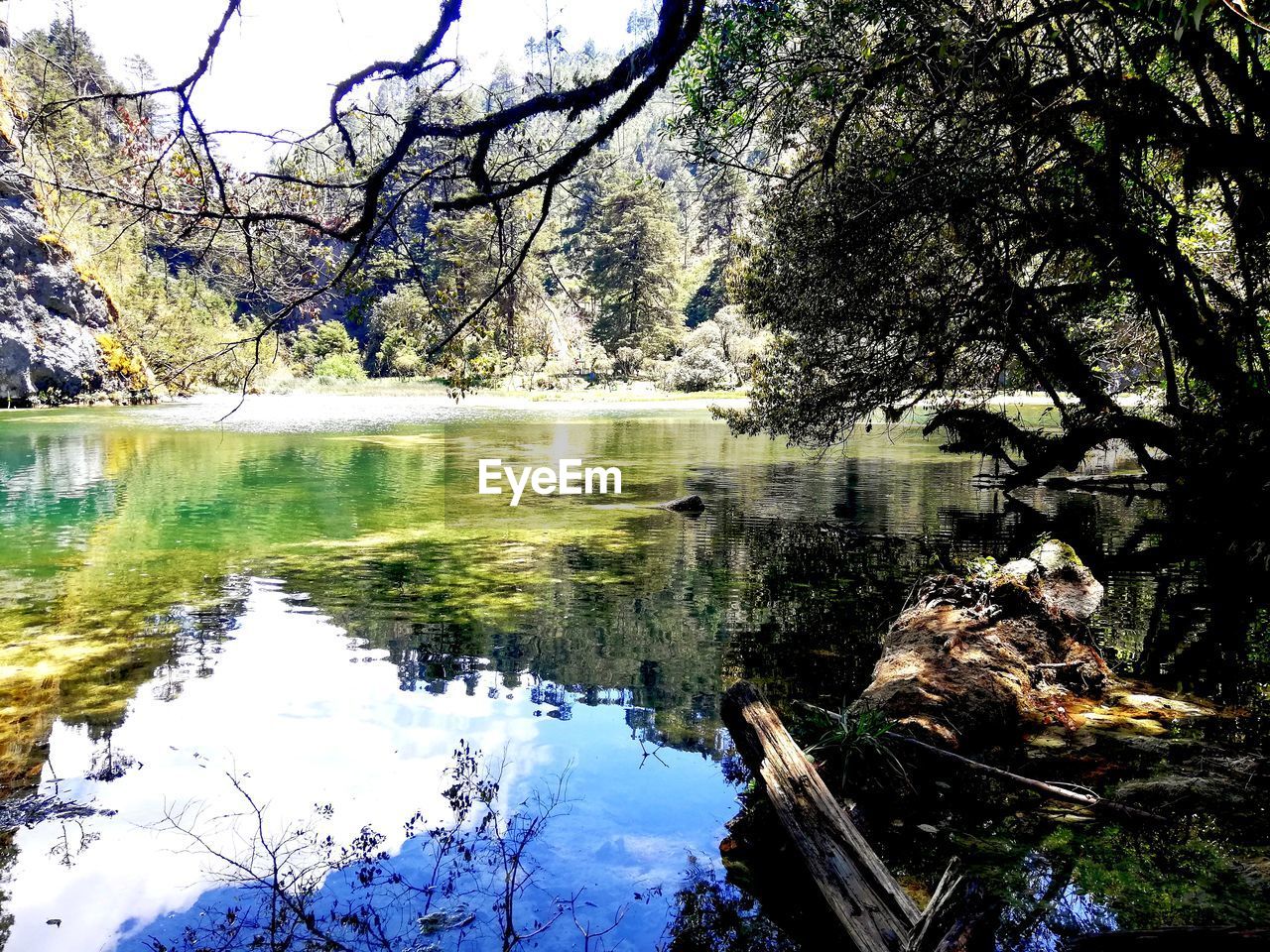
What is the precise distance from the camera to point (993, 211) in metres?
10.5

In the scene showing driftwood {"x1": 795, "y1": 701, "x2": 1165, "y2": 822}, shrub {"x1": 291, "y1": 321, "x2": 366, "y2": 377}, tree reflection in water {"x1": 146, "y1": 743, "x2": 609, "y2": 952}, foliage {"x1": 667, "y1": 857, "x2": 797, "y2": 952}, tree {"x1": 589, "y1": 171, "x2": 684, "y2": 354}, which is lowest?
tree reflection in water {"x1": 146, "y1": 743, "x2": 609, "y2": 952}

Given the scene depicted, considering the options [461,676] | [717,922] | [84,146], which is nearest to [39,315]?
[84,146]

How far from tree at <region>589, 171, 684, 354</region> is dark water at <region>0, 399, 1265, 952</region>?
173ft

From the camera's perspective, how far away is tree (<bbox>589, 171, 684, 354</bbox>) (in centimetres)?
6812

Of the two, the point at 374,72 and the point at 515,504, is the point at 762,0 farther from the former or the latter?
the point at 515,504

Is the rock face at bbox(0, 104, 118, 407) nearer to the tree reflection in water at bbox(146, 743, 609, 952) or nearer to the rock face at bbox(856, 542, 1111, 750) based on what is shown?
the tree reflection in water at bbox(146, 743, 609, 952)

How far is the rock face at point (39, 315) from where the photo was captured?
42000 millimetres

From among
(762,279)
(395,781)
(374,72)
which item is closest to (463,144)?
(374,72)

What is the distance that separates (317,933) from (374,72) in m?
4.82

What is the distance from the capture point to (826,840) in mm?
4051

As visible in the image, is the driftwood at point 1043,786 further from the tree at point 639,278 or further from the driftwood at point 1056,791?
the tree at point 639,278

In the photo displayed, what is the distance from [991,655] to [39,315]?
50317 millimetres

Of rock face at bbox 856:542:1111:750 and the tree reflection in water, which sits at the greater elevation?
rock face at bbox 856:542:1111:750

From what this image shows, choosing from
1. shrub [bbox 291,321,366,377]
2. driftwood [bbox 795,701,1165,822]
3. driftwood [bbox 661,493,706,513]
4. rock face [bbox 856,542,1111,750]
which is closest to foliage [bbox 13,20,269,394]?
driftwood [bbox 795,701,1165,822]
